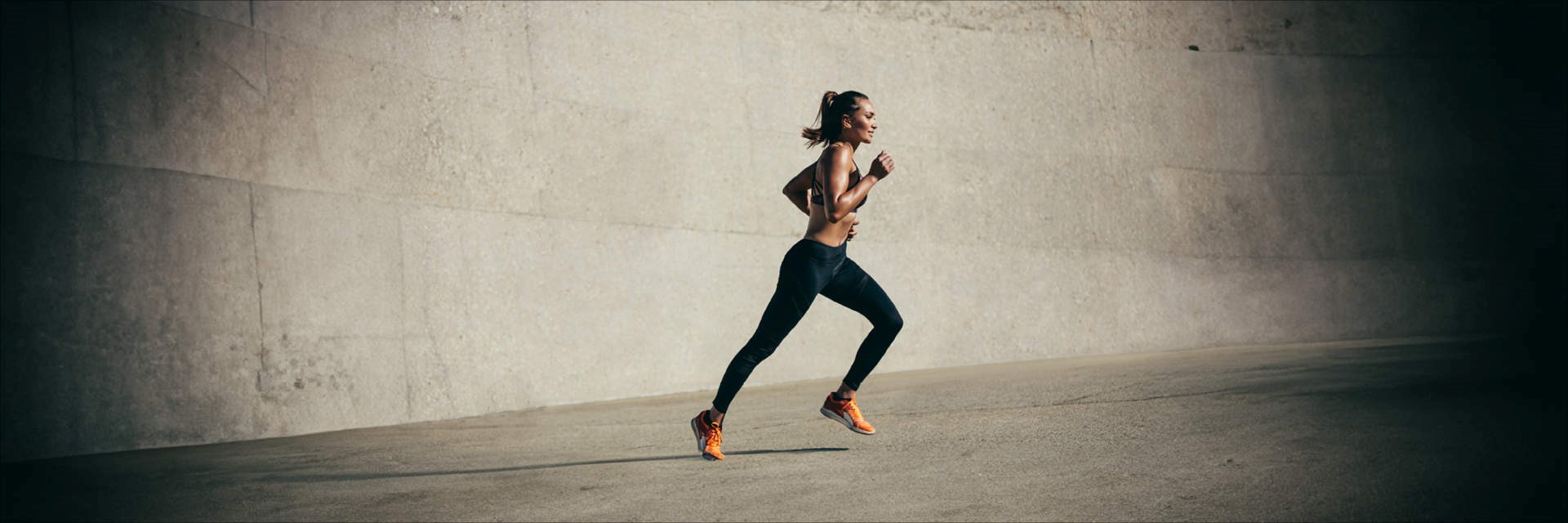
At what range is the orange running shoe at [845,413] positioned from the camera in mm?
6336

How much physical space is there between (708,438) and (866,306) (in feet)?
3.53

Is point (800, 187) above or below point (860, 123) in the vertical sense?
below

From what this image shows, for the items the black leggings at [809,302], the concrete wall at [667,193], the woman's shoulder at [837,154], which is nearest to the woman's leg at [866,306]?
the black leggings at [809,302]

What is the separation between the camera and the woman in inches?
228

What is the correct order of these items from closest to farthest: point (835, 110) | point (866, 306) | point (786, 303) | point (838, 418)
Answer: point (786, 303)
point (835, 110)
point (866, 306)
point (838, 418)

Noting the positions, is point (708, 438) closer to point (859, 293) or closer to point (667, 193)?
point (859, 293)

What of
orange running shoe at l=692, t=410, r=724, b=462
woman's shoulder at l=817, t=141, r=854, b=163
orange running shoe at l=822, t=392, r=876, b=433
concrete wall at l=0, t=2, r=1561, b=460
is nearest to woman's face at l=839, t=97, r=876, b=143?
woman's shoulder at l=817, t=141, r=854, b=163

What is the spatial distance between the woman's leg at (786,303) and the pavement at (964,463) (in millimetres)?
437

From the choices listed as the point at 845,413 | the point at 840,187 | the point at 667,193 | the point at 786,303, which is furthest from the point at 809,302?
the point at 667,193

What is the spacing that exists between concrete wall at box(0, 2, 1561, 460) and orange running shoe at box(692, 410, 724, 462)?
3.63 metres

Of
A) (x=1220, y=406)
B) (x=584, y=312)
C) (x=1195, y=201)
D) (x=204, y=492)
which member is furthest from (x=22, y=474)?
(x=1195, y=201)

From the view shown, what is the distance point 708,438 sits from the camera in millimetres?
6066

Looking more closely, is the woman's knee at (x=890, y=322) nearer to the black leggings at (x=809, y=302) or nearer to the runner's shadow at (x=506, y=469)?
the black leggings at (x=809, y=302)

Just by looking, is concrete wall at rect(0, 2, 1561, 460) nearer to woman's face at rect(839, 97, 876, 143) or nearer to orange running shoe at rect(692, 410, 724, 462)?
orange running shoe at rect(692, 410, 724, 462)
